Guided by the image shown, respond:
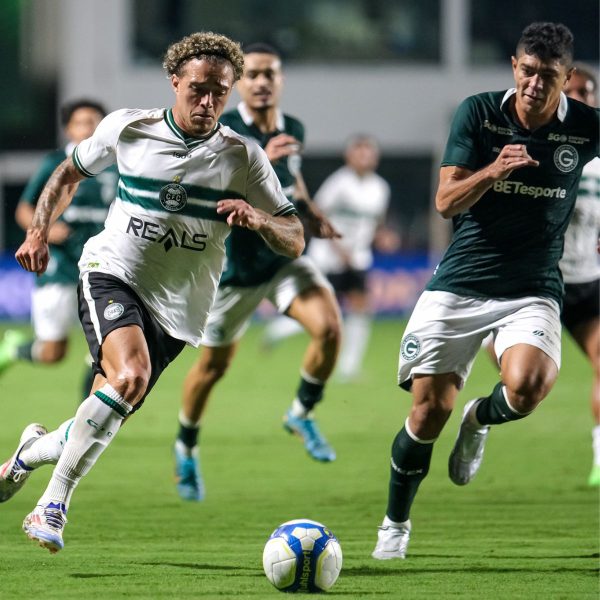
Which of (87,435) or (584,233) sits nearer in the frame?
(87,435)

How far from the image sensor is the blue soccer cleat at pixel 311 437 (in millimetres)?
7891

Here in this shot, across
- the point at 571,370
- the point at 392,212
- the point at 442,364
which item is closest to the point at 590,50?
the point at 392,212

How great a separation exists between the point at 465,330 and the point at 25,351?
4507mm

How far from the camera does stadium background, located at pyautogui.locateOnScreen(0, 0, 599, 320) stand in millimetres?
23719

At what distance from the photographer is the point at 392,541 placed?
574 cm

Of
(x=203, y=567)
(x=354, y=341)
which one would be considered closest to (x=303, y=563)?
(x=203, y=567)

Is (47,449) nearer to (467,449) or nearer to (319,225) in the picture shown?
(467,449)

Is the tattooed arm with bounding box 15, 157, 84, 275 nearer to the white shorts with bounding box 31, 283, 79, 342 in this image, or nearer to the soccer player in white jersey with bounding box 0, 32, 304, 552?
the soccer player in white jersey with bounding box 0, 32, 304, 552

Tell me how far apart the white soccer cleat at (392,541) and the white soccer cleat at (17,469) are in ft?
5.04

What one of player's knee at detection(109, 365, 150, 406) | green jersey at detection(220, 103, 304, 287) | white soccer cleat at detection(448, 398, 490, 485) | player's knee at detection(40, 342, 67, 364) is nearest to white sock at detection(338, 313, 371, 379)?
player's knee at detection(40, 342, 67, 364)

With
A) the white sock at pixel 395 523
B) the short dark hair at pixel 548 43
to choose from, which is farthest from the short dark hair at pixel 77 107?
the white sock at pixel 395 523

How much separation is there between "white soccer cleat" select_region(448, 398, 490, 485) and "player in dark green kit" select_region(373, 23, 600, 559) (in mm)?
366

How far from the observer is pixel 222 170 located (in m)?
5.50

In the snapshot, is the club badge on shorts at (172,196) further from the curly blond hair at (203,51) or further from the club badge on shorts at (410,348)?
the club badge on shorts at (410,348)
